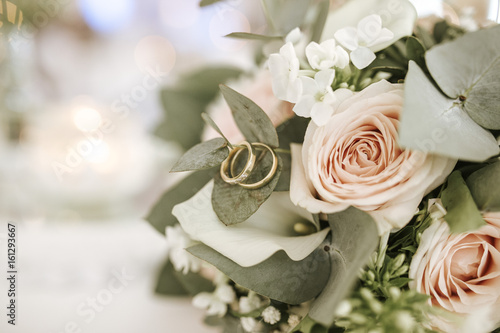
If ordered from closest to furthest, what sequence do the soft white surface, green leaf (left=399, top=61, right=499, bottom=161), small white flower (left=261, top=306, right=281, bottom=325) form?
green leaf (left=399, top=61, right=499, bottom=161), small white flower (left=261, top=306, right=281, bottom=325), the soft white surface

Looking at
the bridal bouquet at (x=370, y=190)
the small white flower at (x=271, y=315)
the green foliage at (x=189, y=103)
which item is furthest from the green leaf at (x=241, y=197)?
the green foliage at (x=189, y=103)

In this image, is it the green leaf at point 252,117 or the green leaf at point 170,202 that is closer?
the green leaf at point 252,117

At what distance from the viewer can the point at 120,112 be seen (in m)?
1.08

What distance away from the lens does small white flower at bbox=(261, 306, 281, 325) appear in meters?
0.40

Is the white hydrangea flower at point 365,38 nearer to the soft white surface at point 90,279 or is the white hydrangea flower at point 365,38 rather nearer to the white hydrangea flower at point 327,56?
the white hydrangea flower at point 327,56

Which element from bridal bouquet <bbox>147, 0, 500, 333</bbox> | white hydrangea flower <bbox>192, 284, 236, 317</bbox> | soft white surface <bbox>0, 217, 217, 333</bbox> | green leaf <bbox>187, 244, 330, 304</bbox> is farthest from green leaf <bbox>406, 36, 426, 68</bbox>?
soft white surface <bbox>0, 217, 217, 333</bbox>

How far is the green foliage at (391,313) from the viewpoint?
285 millimetres

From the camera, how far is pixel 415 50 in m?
0.37

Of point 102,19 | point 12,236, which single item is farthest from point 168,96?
point 102,19

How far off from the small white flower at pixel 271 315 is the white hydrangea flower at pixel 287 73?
0.22 m

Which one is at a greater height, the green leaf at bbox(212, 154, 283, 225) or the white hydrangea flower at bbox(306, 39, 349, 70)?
the white hydrangea flower at bbox(306, 39, 349, 70)

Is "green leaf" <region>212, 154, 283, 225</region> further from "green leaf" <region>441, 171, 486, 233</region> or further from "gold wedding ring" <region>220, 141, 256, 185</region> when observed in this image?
"green leaf" <region>441, 171, 486, 233</region>

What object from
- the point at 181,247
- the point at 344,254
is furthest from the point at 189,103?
the point at 344,254

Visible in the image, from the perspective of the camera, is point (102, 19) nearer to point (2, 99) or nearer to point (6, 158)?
point (2, 99)
